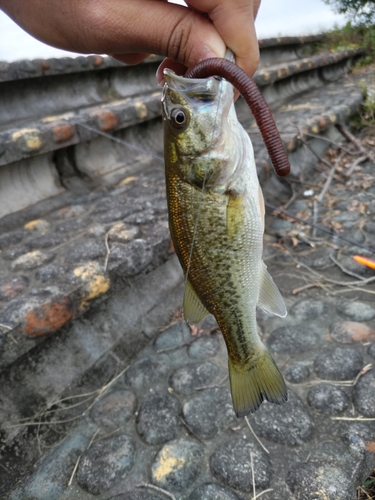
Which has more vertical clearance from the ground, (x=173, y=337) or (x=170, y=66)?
(x=170, y=66)

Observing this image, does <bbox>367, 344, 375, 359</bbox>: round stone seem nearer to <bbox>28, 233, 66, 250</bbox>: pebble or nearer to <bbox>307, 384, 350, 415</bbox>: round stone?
<bbox>307, 384, 350, 415</bbox>: round stone

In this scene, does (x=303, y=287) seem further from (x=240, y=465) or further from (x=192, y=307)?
(x=192, y=307)

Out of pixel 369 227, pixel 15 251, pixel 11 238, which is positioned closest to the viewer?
pixel 15 251

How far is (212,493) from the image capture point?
5.63 feet

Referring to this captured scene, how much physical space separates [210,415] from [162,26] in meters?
1.67

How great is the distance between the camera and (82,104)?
397 cm

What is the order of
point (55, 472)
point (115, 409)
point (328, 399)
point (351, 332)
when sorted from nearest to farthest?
1. point (55, 472)
2. point (328, 399)
3. point (115, 409)
4. point (351, 332)

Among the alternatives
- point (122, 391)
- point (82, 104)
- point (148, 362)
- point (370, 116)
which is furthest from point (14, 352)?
point (370, 116)

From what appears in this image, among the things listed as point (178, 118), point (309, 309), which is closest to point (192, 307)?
point (178, 118)

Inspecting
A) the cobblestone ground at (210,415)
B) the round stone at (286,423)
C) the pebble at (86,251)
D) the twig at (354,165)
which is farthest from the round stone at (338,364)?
the twig at (354,165)

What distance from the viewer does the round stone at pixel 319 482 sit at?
1.64m

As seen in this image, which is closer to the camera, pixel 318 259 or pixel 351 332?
pixel 351 332

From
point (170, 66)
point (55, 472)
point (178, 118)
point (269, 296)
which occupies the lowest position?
point (55, 472)

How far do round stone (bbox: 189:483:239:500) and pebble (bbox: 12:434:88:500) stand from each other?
0.58 metres
